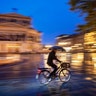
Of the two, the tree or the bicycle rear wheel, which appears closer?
the tree

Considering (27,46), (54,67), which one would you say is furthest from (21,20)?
(54,67)

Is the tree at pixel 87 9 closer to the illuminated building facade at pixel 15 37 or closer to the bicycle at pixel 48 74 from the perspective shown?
the bicycle at pixel 48 74

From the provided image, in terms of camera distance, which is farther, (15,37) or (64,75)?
(15,37)

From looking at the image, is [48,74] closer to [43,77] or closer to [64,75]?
[43,77]

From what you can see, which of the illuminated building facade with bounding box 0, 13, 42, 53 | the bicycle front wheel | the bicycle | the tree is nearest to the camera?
the tree

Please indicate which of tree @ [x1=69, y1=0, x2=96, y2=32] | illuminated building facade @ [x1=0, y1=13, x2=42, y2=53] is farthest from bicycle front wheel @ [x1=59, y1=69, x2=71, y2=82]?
illuminated building facade @ [x1=0, y1=13, x2=42, y2=53]

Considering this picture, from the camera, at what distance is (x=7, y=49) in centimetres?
9925

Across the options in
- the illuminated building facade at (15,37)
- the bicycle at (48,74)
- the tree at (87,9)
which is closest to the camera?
the tree at (87,9)

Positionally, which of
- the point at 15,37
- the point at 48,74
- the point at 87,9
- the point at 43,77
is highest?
the point at 15,37

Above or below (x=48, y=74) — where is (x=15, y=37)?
above

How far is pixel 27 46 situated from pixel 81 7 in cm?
9073

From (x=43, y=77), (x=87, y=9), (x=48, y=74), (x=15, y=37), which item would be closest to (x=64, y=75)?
(x=48, y=74)

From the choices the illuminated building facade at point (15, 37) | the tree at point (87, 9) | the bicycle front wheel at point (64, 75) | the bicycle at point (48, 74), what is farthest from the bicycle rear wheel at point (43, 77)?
the illuminated building facade at point (15, 37)

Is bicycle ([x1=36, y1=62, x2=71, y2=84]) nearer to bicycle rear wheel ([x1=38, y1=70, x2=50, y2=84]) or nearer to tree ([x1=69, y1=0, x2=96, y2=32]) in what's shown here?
bicycle rear wheel ([x1=38, y1=70, x2=50, y2=84])
